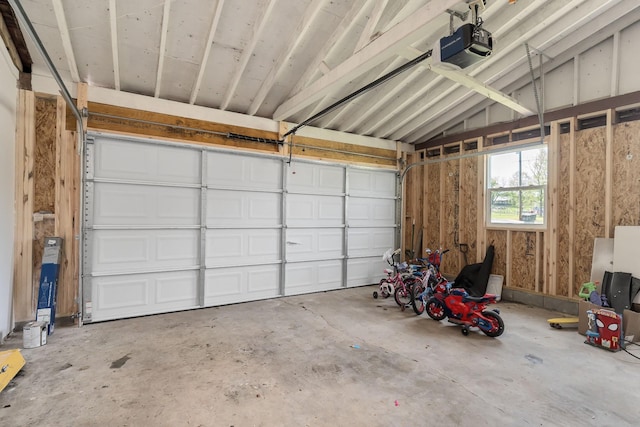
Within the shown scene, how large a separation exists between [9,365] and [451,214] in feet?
22.6

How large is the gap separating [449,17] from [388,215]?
15.5 feet

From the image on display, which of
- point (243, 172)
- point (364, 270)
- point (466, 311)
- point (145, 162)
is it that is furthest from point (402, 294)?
point (145, 162)

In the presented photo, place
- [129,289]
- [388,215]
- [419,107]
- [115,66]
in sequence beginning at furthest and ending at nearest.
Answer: [388,215]
[419,107]
[129,289]
[115,66]

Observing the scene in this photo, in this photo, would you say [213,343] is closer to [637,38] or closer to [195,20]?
[195,20]

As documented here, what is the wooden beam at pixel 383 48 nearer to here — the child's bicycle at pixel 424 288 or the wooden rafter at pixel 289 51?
the wooden rafter at pixel 289 51

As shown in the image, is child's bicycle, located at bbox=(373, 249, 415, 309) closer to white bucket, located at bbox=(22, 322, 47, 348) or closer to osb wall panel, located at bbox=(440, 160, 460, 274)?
osb wall panel, located at bbox=(440, 160, 460, 274)

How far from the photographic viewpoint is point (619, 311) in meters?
3.86

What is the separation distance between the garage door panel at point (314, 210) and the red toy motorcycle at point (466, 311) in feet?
8.54

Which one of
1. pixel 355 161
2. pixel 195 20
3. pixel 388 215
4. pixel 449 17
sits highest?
pixel 195 20

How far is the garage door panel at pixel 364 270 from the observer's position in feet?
21.9

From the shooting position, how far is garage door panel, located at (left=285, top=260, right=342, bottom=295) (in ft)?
19.5

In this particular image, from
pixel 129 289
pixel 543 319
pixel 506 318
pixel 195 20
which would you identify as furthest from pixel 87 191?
pixel 543 319

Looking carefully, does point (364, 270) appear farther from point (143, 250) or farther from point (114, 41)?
point (114, 41)

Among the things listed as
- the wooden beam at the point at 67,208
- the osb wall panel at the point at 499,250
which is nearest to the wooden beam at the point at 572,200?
the osb wall panel at the point at 499,250
